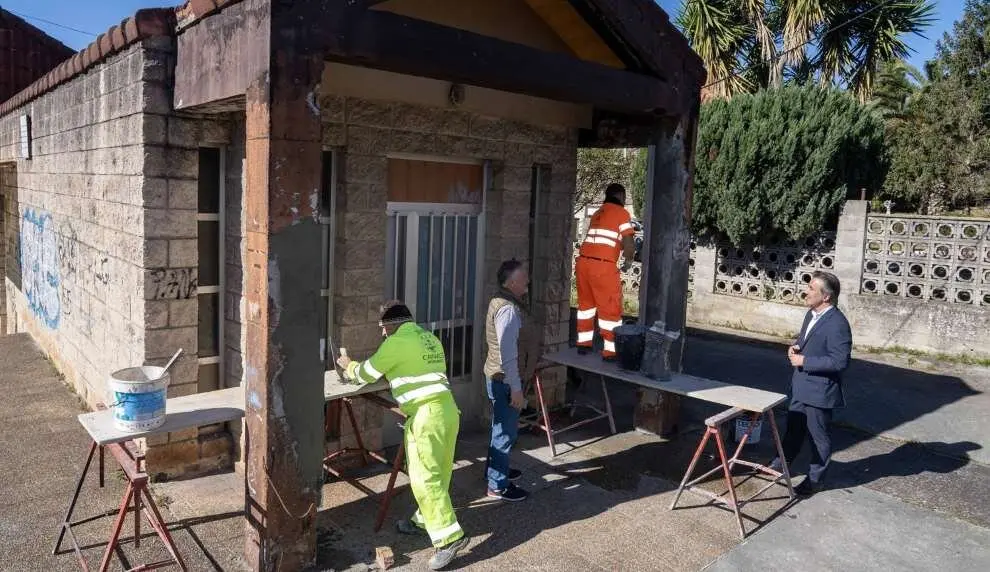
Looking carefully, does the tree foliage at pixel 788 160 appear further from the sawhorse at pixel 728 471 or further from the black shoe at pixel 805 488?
the black shoe at pixel 805 488

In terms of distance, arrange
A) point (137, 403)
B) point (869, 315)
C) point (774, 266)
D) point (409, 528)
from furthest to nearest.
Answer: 1. point (774, 266)
2. point (869, 315)
3. point (409, 528)
4. point (137, 403)

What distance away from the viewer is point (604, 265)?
7.05 m

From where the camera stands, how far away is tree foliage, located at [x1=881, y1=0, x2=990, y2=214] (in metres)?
15.7

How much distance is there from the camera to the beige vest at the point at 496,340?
526cm

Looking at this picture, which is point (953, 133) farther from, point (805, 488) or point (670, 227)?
point (805, 488)

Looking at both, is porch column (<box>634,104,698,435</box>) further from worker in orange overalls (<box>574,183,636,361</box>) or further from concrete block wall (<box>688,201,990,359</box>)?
concrete block wall (<box>688,201,990,359</box>)

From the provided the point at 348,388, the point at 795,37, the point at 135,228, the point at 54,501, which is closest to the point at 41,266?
the point at 135,228

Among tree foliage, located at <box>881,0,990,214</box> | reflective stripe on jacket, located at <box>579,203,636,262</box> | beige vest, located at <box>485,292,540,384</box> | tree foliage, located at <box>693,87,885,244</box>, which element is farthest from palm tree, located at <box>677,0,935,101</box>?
beige vest, located at <box>485,292,540,384</box>

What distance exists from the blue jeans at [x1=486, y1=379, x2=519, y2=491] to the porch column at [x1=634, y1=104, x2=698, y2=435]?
2038mm

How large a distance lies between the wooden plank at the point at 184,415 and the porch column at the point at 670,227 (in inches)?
146

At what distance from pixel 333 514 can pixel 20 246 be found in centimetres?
842

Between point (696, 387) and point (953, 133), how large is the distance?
13.6m

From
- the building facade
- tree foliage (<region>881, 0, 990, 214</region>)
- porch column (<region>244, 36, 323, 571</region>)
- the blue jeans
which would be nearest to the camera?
porch column (<region>244, 36, 323, 571</region>)

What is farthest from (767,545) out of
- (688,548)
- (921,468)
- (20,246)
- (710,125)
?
(20,246)
